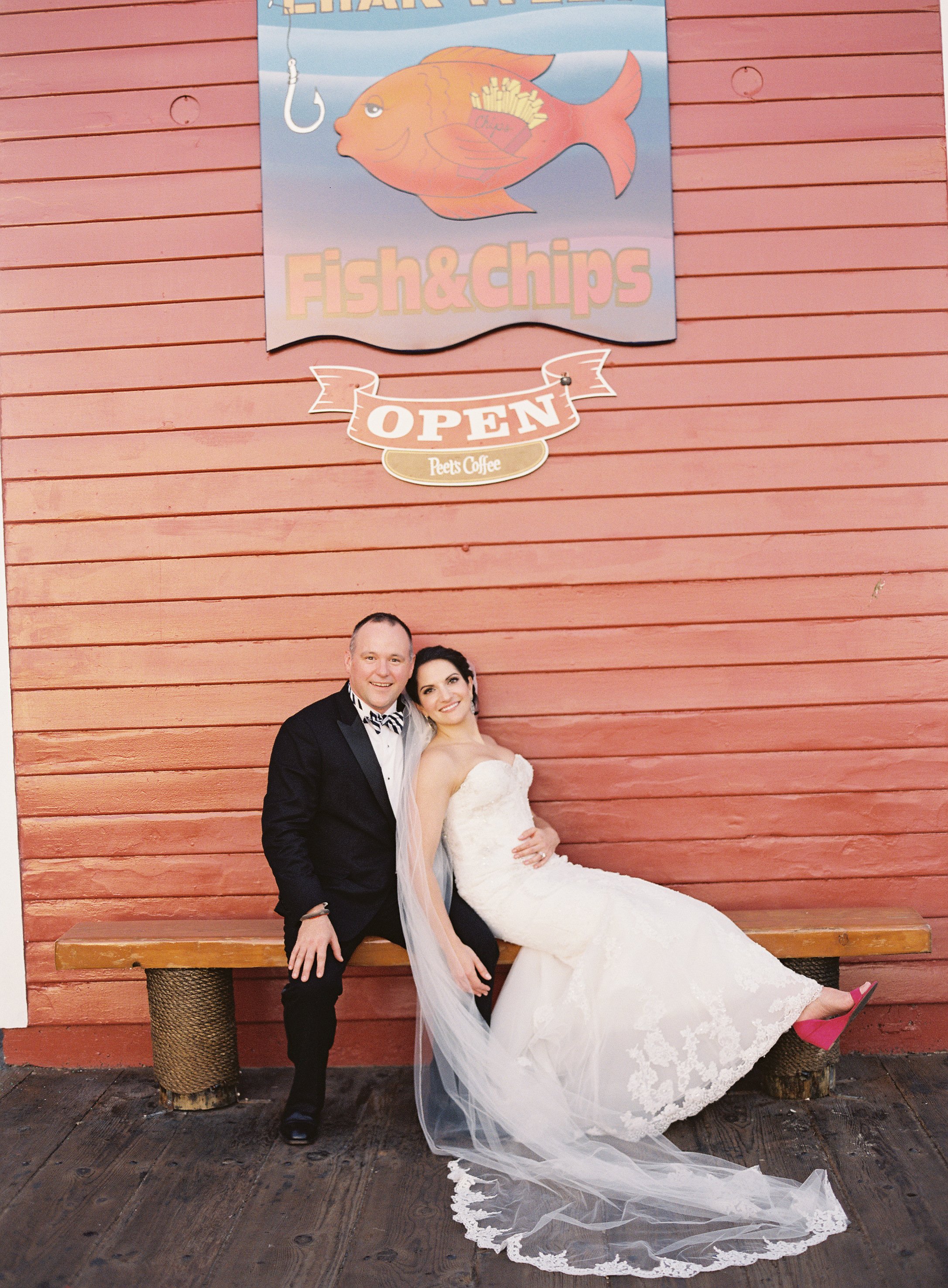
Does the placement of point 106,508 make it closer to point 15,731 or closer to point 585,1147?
point 15,731

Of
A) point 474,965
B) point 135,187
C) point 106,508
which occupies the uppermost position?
point 135,187

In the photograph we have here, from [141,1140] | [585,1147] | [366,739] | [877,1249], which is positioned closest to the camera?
[877,1249]

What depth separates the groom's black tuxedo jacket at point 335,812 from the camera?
117 inches

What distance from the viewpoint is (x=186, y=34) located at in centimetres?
339

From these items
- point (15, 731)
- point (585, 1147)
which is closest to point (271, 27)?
point (15, 731)

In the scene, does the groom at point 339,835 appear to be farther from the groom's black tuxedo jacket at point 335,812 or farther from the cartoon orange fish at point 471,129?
the cartoon orange fish at point 471,129

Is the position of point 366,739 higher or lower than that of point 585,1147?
higher

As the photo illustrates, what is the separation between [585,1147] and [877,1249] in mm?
709

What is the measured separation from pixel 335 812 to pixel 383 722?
1.01ft

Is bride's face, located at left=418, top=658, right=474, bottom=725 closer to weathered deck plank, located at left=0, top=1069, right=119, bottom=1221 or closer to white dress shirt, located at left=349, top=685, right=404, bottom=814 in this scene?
white dress shirt, located at left=349, top=685, right=404, bottom=814

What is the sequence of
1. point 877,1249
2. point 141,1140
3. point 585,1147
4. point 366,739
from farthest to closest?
1. point 366,739
2. point 141,1140
3. point 585,1147
4. point 877,1249

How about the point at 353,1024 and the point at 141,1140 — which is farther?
the point at 353,1024

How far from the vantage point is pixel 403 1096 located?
313cm

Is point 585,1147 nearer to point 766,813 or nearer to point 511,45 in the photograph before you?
point 766,813
